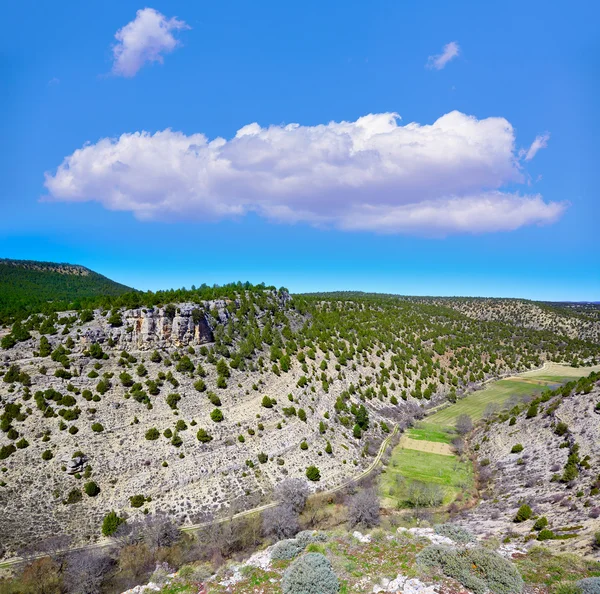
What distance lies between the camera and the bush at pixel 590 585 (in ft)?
47.3

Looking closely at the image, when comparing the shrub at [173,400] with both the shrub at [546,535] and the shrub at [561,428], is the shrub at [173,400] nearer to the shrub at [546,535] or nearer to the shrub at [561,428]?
the shrub at [546,535]

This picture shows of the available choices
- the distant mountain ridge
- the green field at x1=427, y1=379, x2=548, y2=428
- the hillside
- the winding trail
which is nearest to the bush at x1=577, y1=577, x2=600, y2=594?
the winding trail

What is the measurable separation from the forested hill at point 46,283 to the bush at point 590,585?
266 ft

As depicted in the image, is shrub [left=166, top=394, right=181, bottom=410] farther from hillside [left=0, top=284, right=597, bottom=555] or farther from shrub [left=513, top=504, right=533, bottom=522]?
shrub [left=513, top=504, right=533, bottom=522]

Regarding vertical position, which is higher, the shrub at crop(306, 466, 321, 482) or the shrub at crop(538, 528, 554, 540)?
the shrub at crop(538, 528, 554, 540)

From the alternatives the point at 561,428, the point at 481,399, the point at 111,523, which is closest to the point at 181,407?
the point at 111,523

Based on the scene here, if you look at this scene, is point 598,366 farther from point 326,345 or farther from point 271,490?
point 271,490

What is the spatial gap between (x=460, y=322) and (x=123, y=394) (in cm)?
10002

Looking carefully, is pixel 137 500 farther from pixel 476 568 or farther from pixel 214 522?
pixel 476 568

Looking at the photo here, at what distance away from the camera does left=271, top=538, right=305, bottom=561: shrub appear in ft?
72.4

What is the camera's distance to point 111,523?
103 feet

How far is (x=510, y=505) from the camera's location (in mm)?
32250

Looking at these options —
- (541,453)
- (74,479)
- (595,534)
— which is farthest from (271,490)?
(541,453)

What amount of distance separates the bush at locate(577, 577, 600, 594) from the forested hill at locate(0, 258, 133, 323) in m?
81.0
